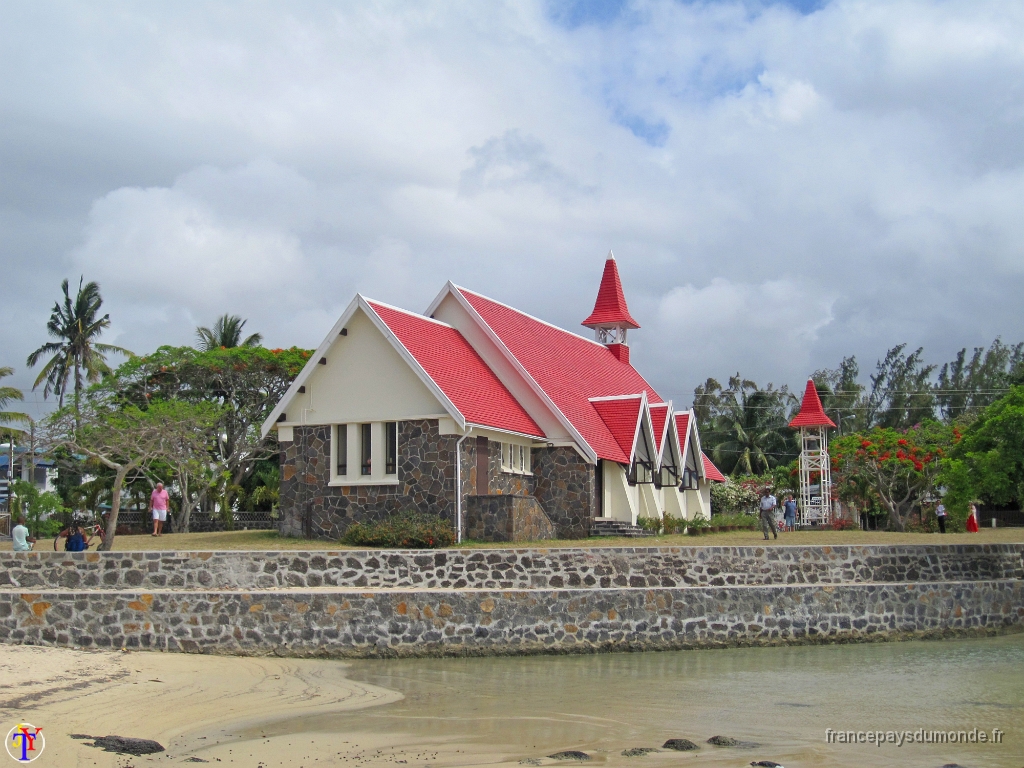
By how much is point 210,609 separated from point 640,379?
89.3 ft

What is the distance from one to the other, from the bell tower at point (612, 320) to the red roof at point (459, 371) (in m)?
12.7

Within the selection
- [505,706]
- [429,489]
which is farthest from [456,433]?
[505,706]

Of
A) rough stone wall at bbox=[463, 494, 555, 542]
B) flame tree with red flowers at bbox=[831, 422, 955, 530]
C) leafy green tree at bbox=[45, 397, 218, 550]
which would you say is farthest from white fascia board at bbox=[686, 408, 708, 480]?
Result: leafy green tree at bbox=[45, 397, 218, 550]

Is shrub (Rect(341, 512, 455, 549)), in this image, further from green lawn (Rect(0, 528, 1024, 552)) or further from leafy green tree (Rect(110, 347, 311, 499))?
leafy green tree (Rect(110, 347, 311, 499))

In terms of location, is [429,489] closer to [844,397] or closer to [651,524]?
[651,524]

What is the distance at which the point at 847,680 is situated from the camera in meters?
17.0

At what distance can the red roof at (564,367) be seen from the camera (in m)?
31.6

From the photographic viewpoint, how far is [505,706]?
14344 millimetres

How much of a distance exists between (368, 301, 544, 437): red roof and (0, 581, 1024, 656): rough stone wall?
26.7ft

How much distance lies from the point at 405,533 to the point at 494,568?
3.91 meters

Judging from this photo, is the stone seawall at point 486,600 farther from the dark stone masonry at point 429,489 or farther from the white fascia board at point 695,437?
the white fascia board at point 695,437

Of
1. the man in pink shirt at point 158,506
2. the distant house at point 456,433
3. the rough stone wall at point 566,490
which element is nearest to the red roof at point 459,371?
the distant house at point 456,433

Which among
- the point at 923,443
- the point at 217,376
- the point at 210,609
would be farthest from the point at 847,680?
the point at 217,376

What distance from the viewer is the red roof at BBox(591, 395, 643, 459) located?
32.8 m
